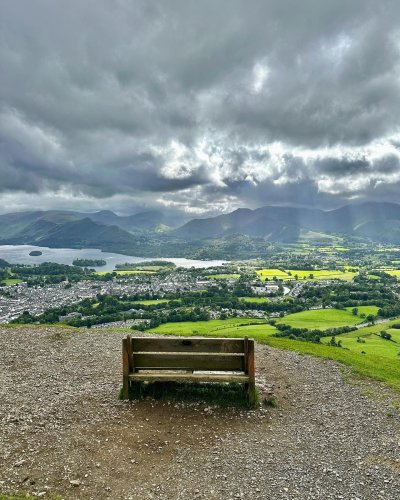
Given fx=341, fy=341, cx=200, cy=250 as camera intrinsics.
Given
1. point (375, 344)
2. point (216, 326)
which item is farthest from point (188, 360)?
point (216, 326)

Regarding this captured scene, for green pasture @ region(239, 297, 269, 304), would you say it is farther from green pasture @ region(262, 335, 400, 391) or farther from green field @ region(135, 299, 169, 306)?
green pasture @ region(262, 335, 400, 391)

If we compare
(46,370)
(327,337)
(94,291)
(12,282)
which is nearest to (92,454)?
(46,370)

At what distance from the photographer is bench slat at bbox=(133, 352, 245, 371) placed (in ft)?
32.9

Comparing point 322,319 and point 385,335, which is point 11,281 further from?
point 385,335

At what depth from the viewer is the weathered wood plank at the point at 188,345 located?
10.2 m

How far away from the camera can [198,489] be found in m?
6.69

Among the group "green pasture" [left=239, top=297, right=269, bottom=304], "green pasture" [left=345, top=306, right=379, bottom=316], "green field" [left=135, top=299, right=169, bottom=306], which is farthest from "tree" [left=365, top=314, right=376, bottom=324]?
"green field" [left=135, top=299, right=169, bottom=306]

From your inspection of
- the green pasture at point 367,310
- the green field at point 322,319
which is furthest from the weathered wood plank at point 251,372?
the green pasture at point 367,310

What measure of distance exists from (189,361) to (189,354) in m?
0.24

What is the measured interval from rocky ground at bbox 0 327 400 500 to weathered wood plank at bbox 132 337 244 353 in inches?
62.3

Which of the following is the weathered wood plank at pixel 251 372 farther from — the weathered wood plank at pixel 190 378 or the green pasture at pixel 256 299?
the green pasture at pixel 256 299

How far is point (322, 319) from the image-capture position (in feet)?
247

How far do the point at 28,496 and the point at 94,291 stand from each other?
11993 centimetres

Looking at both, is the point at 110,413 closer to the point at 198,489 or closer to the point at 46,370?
the point at 198,489
